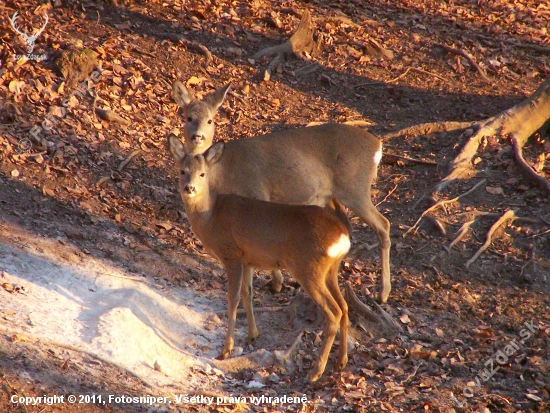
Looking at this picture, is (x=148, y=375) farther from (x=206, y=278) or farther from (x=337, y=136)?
(x=337, y=136)

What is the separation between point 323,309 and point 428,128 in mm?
6022

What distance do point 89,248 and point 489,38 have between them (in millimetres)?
10365

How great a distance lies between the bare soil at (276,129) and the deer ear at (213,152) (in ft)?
5.32

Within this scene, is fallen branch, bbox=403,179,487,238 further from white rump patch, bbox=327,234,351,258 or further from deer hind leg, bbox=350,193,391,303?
white rump patch, bbox=327,234,351,258

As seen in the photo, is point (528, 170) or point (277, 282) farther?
point (528, 170)

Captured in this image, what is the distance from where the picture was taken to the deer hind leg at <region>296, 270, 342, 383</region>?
675 centimetres

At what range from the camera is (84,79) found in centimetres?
1152

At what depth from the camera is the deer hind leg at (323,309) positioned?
22.1ft

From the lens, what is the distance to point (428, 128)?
39.1 ft

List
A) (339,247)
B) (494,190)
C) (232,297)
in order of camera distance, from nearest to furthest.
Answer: (339,247), (232,297), (494,190)

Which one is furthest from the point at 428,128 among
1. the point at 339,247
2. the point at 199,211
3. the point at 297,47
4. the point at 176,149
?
Result: the point at 339,247

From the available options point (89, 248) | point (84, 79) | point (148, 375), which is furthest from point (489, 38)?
point (148, 375)

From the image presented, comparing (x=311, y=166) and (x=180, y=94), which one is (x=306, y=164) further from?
(x=180, y=94)

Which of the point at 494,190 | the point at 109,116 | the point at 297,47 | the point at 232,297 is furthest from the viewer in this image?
the point at 297,47
